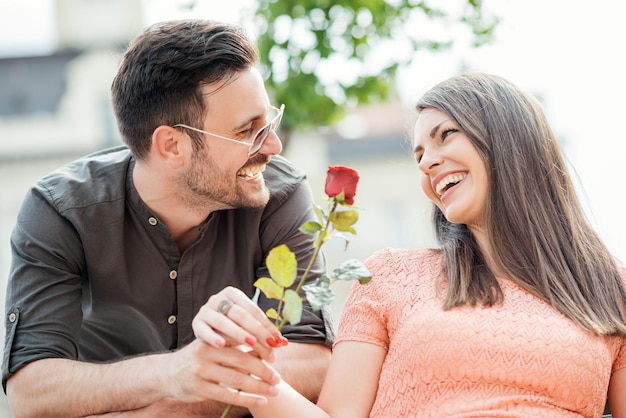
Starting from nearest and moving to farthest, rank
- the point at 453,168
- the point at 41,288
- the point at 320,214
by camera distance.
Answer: the point at 320,214, the point at 453,168, the point at 41,288

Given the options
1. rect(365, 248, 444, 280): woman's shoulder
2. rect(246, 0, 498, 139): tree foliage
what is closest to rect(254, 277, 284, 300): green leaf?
rect(365, 248, 444, 280): woman's shoulder

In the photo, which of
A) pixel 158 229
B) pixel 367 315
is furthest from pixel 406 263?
pixel 158 229

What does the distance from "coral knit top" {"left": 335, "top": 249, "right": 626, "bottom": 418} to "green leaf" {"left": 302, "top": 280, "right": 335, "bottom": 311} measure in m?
0.75

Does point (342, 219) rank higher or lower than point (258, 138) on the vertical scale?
higher

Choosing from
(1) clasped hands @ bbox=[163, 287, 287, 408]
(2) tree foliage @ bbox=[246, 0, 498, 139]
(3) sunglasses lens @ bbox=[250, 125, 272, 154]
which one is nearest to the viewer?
(1) clasped hands @ bbox=[163, 287, 287, 408]

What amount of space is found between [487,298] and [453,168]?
40 cm

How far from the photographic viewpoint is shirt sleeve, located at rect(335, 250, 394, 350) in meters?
2.63

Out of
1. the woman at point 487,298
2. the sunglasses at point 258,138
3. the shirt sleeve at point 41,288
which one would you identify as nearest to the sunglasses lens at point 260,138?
the sunglasses at point 258,138

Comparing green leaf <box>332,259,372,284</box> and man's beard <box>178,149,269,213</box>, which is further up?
green leaf <box>332,259,372,284</box>

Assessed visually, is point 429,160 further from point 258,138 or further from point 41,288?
point 41,288

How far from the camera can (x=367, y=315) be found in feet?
8.72

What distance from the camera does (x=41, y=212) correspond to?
9.71 feet

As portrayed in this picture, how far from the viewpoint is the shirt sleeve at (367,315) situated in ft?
8.63

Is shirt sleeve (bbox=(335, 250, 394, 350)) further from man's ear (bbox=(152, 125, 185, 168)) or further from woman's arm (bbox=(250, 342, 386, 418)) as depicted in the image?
man's ear (bbox=(152, 125, 185, 168))
